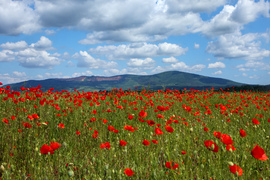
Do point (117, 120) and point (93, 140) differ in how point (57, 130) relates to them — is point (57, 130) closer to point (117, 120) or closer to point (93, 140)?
point (93, 140)


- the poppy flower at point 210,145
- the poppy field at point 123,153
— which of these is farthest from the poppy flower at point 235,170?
the poppy flower at point 210,145

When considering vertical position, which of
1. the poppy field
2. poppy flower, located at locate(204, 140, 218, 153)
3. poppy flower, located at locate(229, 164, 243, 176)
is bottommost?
the poppy field

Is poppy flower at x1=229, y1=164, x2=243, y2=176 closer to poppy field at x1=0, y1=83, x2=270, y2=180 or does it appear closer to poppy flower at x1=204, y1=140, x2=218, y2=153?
poppy field at x1=0, y1=83, x2=270, y2=180

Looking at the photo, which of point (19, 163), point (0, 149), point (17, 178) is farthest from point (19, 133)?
point (17, 178)

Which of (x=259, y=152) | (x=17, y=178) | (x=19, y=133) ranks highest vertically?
(x=259, y=152)

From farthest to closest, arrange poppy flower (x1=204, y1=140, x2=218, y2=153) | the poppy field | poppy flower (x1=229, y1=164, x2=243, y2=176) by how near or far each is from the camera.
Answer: the poppy field, poppy flower (x1=204, y1=140, x2=218, y2=153), poppy flower (x1=229, y1=164, x2=243, y2=176)

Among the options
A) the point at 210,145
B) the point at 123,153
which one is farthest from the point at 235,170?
the point at 123,153

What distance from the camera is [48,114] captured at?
15.0 ft

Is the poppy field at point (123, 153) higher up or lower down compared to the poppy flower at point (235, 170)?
lower down

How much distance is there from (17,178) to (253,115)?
6.33m

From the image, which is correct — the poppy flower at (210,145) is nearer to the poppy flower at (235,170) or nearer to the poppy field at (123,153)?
the poppy field at (123,153)

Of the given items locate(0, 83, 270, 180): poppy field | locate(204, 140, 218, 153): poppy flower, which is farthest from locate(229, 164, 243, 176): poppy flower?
locate(204, 140, 218, 153): poppy flower

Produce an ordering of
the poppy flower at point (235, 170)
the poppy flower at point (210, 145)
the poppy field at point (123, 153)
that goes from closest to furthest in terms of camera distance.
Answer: the poppy flower at point (235, 170), the poppy flower at point (210, 145), the poppy field at point (123, 153)

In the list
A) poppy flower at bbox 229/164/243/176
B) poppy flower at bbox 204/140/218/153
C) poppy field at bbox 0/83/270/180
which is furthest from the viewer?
poppy field at bbox 0/83/270/180
